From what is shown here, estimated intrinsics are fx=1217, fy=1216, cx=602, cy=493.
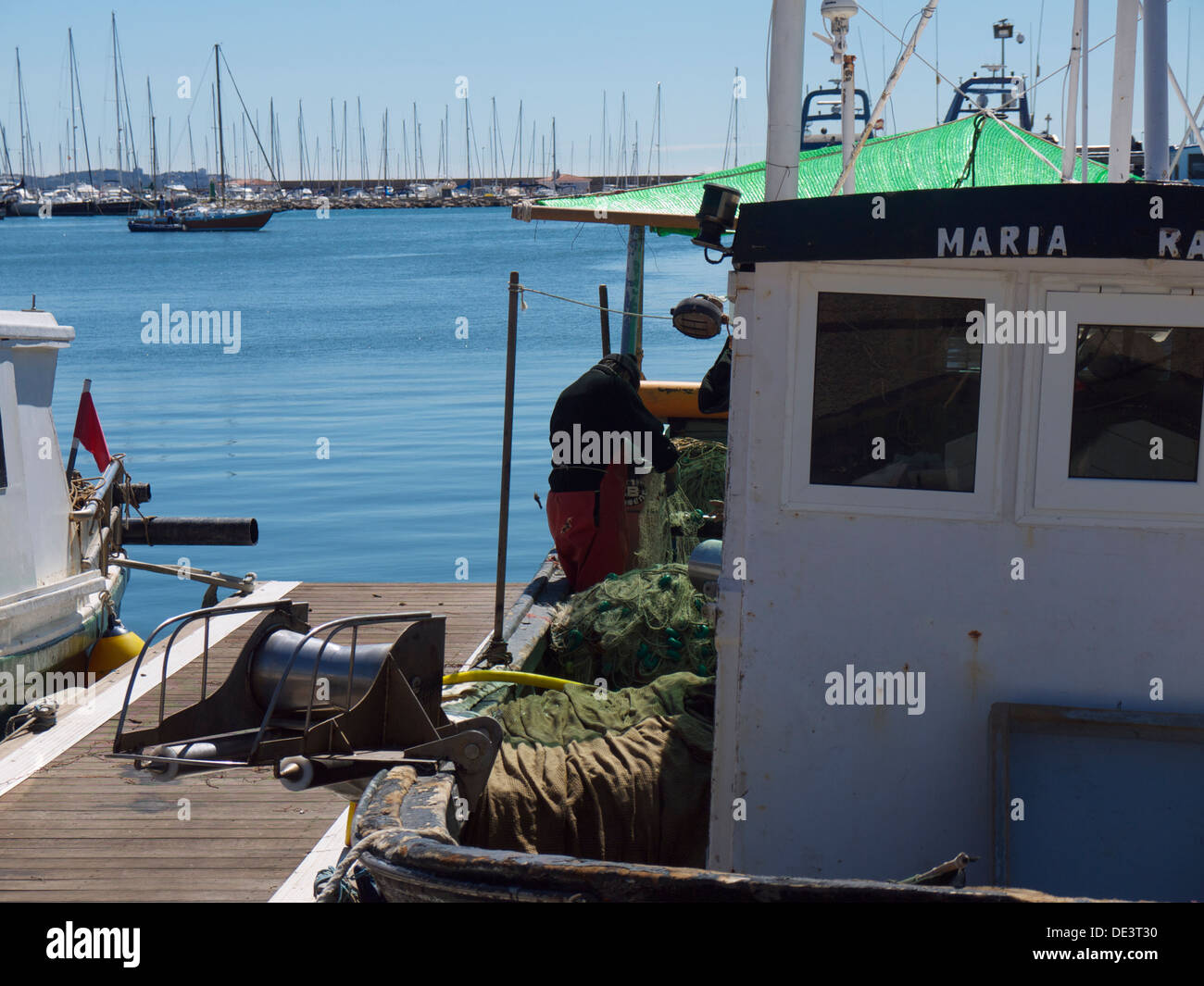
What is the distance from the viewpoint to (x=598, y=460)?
27.8ft

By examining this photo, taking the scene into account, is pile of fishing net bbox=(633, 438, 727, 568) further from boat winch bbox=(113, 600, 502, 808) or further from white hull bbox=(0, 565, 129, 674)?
white hull bbox=(0, 565, 129, 674)

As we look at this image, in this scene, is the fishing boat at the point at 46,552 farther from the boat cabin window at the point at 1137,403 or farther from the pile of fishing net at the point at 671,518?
the boat cabin window at the point at 1137,403

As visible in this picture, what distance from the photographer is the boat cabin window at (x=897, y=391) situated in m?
4.16

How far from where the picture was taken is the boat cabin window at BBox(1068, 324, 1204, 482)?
158 inches

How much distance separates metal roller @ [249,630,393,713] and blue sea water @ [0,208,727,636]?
10.9 m

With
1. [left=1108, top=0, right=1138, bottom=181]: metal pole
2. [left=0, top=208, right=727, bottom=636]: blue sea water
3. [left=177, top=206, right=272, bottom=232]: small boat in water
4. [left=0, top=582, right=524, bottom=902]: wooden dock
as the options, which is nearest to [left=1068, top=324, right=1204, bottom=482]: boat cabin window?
[left=1108, top=0, right=1138, bottom=181]: metal pole

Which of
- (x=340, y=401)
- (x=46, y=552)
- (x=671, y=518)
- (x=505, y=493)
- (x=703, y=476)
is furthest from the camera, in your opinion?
(x=340, y=401)

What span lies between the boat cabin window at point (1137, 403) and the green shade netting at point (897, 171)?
21.7ft

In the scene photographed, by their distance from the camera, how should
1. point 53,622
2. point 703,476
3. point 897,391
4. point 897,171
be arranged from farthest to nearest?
point 897,171 → point 703,476 → point 53,622 → point 897,391

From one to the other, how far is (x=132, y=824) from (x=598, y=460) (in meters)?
3.74

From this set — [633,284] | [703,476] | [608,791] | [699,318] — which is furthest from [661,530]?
[633,284]

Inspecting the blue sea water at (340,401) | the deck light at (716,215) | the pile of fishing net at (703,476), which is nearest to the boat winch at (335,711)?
the deck light at (716,215)

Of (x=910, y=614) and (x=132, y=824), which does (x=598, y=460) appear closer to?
(x=132, y=824)
